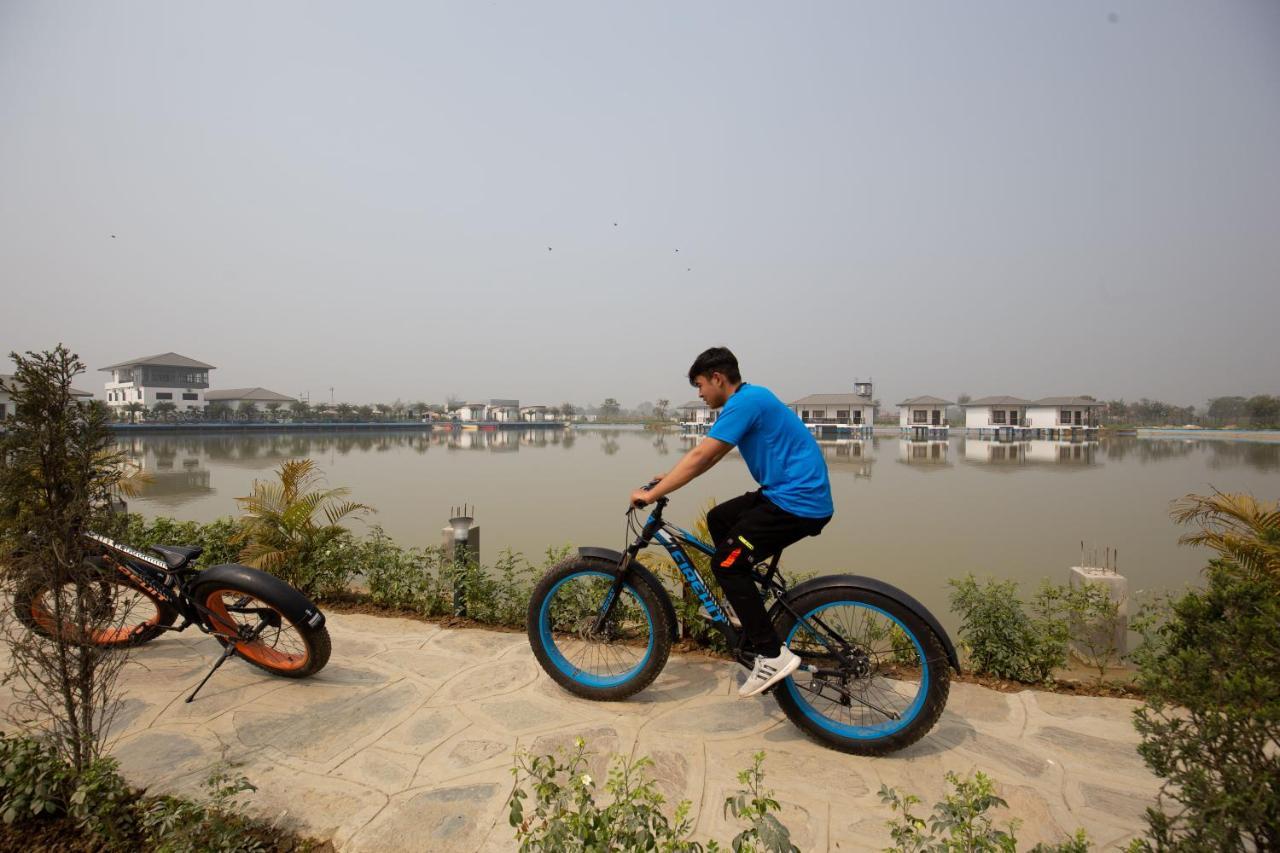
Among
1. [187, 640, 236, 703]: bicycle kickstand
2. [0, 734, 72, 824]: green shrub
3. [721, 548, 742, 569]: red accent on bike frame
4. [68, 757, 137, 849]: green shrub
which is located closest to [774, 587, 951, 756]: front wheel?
[721, 548, 742, 569]: red accent on bike frame

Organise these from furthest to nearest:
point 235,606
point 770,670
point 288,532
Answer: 1. point 288,532
2. point 235,606
3. point 770,670

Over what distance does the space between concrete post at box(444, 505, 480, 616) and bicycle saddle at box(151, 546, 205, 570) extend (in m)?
1.84

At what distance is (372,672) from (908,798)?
3.27 m

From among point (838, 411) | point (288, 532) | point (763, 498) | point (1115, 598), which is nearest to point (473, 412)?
point (838, 411)

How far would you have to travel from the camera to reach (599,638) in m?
3.52

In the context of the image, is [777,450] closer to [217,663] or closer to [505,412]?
[217,663]

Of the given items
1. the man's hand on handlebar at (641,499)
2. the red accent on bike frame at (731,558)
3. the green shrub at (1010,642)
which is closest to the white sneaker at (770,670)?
the red accent on bike frame at (731,558)

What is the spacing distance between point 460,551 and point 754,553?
10.7 feet

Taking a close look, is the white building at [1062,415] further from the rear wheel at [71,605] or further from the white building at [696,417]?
the rear wheel at [71,605]

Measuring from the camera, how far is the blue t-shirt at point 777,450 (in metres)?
2.73

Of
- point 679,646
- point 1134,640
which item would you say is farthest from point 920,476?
point 679,646

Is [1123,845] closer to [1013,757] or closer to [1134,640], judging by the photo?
[1013,757]

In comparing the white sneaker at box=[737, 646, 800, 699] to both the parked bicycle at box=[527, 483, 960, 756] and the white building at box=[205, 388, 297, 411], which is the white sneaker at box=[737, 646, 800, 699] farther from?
the white building at box=[205, 388, 297, 411]

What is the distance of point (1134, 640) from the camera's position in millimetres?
6023
